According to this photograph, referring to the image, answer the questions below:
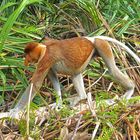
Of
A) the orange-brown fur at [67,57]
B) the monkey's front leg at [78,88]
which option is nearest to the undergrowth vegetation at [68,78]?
the monkey's front leg at [78,88]

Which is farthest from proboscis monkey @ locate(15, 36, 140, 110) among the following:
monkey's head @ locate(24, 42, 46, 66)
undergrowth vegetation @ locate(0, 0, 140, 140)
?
undergrowth vegetation @ locate(0, 0, 140, 140)

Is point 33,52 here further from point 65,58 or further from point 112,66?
point 112,66

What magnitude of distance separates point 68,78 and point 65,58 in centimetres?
114

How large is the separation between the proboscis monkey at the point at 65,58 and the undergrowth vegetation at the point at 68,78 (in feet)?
0.59

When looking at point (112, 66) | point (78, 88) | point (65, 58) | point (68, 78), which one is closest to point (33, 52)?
point (65, 58)

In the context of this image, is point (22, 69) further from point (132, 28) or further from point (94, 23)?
point (132, 28)

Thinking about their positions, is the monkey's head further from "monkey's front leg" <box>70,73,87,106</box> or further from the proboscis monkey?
"monkey's front leg" <box>70,73,87,106</box>

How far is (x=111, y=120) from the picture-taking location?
4.86 m

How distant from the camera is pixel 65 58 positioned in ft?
18.6

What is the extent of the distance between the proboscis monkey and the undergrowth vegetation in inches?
7.1

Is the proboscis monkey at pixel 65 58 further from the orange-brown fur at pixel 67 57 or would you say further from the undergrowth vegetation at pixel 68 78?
the undergrowth vegetation at pixel 68 78

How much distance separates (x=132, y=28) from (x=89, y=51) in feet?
7.54

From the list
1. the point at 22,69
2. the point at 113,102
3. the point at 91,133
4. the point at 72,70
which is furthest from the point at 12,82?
the point at 91,133

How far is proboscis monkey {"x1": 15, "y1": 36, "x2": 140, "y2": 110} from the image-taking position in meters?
5.54
